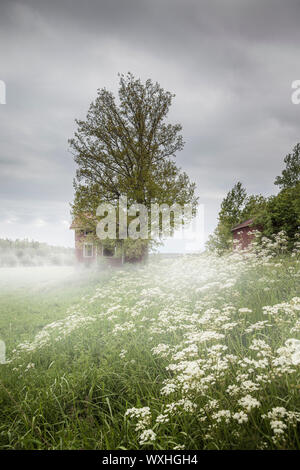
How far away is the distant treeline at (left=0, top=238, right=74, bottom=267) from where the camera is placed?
4348 cm

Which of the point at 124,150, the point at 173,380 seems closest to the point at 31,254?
the point at 124,150

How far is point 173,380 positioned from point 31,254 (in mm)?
51733

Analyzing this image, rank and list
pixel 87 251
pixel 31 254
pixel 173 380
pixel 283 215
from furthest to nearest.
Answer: pixel 31 254 < pixel 87 251 < pixel 283 215 < pixel 173 380

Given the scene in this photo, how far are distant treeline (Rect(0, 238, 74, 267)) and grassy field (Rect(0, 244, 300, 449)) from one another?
36.7 meters

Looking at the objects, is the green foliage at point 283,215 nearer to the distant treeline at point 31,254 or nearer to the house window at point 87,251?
the house window at point 87,251

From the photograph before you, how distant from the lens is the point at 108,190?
1759 cm

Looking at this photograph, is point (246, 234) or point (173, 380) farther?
point (246, 234)

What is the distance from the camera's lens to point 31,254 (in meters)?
48.4

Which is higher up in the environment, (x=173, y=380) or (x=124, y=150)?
(x=124, y=150)

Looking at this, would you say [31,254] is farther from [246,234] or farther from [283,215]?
[283,215]

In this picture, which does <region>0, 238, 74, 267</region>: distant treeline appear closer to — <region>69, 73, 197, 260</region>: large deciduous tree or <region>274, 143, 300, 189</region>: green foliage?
<region>69, 73, 197, 260</region>: large deciduous tree

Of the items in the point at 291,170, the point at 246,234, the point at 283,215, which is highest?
the point at 291,170

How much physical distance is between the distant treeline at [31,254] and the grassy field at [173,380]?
36.7 metres

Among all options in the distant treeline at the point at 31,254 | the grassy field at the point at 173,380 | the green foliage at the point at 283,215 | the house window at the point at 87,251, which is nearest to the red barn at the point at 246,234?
the green foliage at the point at 283,215
